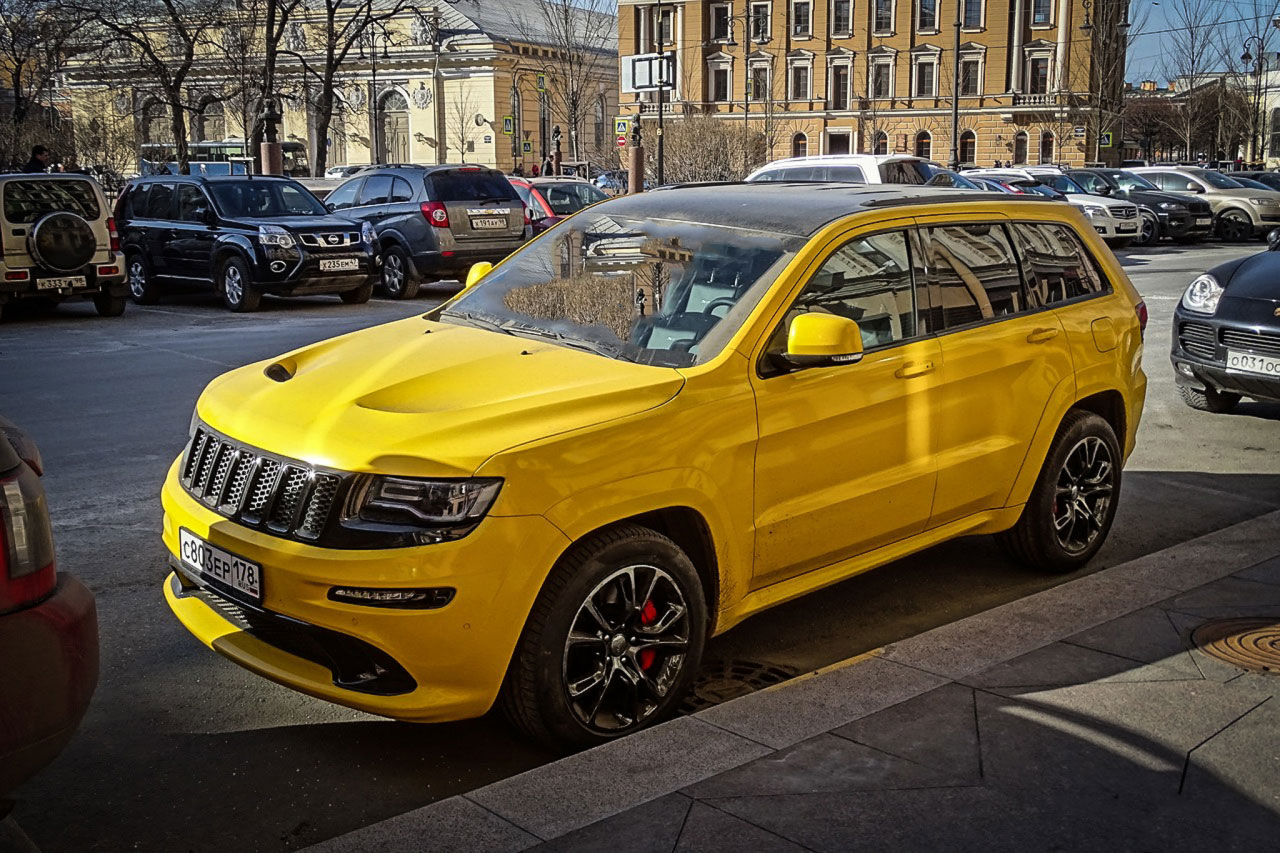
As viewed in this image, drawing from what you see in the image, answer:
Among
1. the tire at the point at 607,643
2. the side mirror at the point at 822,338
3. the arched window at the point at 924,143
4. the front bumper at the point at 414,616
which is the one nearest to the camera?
the front bumper at the point at 414,616

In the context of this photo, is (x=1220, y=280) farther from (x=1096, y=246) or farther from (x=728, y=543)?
(x=728, y=543)

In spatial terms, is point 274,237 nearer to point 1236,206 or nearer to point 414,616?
point 414,616

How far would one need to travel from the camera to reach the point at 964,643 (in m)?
4.71

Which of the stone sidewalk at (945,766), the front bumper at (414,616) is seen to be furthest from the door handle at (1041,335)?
the front bumper at (414,616)

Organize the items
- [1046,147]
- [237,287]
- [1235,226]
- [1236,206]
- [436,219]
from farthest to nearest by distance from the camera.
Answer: [1046,147] < [1235,226] < [1236,206] < [436,219] < [237,287]

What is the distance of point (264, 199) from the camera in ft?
56.6

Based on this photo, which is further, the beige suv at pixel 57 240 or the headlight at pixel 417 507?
the beige suv at pixel 57 240

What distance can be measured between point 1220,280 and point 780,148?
89093mm

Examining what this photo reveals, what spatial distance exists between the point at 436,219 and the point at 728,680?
14403mm

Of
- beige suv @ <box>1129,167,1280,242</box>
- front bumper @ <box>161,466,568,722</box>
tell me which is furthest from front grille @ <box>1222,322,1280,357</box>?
beige suv @ <box>1129,167,1280,242</box>

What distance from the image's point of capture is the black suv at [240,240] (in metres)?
16.4

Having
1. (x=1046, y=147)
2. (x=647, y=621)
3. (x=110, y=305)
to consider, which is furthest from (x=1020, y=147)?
(x=647, y=621)

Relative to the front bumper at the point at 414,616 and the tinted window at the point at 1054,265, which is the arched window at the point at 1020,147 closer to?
the tinted window at the point at 1054,265

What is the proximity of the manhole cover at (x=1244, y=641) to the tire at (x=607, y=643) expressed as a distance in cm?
186
